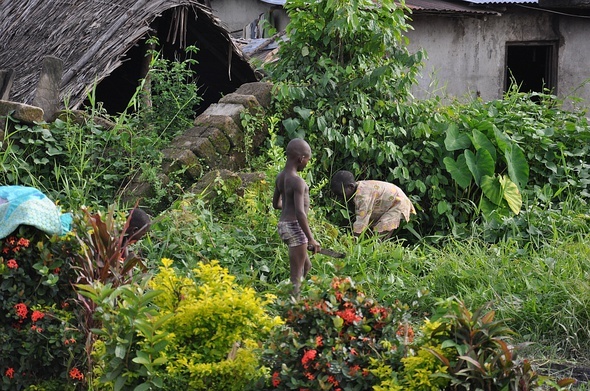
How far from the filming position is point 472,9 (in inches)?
476

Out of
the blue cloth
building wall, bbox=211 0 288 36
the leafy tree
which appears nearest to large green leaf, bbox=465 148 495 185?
the leafy tree

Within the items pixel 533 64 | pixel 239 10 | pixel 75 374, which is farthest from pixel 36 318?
pixel 533 64

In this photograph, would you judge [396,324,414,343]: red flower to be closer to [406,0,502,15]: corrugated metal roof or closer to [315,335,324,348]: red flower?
[315,335,324,348]: red flower

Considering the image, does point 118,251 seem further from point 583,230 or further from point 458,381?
point 583,230

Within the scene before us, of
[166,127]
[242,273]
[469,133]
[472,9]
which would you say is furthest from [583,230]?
[472,9]

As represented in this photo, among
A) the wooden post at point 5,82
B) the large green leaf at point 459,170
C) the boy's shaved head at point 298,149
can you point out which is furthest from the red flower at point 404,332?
the wooden post at point 5,82

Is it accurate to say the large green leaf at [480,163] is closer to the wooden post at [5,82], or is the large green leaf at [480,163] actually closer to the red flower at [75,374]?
the wooden post at [5,82]

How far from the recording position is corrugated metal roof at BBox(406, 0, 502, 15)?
11797 mm

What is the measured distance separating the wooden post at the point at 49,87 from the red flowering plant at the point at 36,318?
365 centimetres

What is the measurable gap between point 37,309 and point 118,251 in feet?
1.57

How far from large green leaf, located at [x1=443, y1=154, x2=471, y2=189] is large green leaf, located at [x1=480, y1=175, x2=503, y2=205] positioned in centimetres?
17

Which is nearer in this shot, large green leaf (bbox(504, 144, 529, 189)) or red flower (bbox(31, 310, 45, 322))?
red flower (bbox(31, 310, 45, 322))

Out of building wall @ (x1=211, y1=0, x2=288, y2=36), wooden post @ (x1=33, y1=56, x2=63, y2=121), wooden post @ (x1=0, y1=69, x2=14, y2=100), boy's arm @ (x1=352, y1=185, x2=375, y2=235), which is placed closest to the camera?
boy's arm @ (x1=352, y1=185, x2=375, y2=235)

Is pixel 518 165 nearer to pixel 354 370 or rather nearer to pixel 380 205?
pixel 380 205
